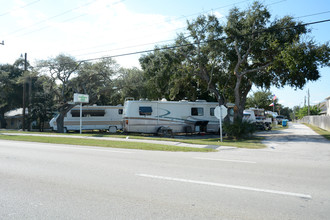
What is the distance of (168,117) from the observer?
23.4m

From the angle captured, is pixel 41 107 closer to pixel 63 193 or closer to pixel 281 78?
pixel 281 78

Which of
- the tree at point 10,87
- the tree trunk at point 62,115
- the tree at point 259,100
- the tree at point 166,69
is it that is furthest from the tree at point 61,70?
the tree at point 259,100

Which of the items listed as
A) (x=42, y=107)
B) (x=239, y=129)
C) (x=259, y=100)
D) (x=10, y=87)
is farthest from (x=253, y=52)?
(x=259, y=100)

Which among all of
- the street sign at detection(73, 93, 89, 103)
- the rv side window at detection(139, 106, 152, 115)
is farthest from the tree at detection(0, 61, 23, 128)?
the rv side window at detection(139, 106, 152, 115)

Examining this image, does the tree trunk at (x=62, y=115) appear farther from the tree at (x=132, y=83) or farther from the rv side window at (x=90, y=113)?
the tree at (x=132, y=83)

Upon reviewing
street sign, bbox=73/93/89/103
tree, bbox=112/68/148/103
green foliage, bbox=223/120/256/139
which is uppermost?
tree, bbox=112/68/148/103

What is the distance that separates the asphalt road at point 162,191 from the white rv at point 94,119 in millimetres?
21225

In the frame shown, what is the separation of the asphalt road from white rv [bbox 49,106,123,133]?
21225 mm

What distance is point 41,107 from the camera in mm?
33219

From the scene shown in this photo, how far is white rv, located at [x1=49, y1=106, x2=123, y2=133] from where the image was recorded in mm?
29294

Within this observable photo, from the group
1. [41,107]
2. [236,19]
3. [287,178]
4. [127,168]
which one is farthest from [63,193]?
[41,107]

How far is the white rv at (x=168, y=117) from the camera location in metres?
22.4

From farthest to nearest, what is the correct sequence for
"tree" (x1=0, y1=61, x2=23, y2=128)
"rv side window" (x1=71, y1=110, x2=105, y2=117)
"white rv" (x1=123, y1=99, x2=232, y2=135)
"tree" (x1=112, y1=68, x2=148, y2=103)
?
"tree" (x1=0, y1=61, x2=23, y2=128), "tree" (x1=112, y1=68, x2=148, y2=103), "rv side window" (x1=71, y1=110, x2=105, y2=117), "white rv" (x1=123, y1=99, x2=232, y2=135)

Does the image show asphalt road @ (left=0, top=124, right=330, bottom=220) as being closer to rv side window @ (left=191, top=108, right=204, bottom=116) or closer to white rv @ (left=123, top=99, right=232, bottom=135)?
white rv @ (left=123, top=99, right=232, bottom=135)
